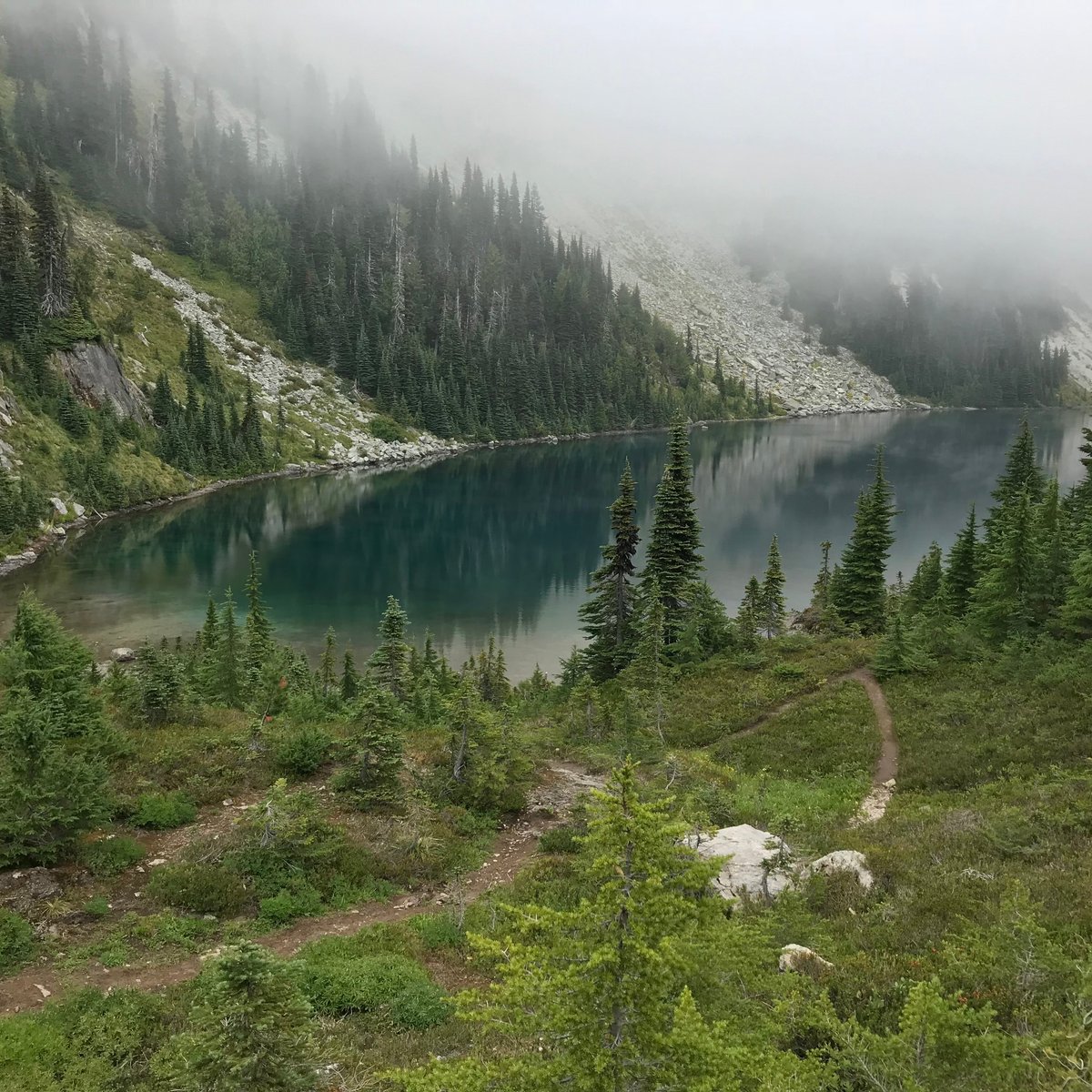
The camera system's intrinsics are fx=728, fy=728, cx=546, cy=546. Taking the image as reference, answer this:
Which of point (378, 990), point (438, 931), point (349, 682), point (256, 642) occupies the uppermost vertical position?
point (378, 990)

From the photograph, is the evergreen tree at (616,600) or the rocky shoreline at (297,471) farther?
the rocky shoreline at (297,471)

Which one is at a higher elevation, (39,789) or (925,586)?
(39,789)

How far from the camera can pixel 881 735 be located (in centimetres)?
2466

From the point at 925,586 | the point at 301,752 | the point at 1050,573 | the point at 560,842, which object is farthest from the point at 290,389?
the point at 560,842

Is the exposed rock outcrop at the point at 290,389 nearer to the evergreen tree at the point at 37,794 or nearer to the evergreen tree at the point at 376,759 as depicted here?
the evergreen tree at the point at 376,759

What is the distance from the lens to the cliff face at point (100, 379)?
86.6 m

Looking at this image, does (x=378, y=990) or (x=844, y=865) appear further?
(x=844, y=865)

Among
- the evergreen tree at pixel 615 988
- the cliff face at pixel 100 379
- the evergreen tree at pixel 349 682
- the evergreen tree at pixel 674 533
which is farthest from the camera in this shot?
the cliff face at pixel 100 379

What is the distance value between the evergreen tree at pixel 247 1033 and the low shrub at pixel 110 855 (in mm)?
8998

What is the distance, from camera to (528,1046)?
30.2ft

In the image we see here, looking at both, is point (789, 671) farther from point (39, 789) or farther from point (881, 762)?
point (39, 789)

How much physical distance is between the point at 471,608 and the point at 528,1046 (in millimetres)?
48261

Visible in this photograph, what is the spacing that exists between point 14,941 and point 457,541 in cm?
6786

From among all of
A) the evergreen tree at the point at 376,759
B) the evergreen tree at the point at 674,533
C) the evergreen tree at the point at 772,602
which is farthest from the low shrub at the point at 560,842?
the evergreen tree at the point at 772,602
